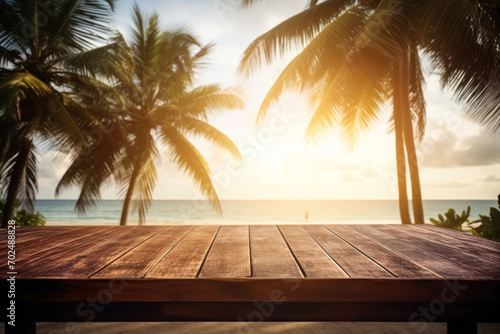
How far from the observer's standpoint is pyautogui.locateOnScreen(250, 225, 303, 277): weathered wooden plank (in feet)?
5.35

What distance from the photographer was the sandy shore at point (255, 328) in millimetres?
3363

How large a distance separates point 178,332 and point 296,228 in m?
1.62

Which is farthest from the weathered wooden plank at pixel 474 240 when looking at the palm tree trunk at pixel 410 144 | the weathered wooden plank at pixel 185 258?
the palm tree trunk at pixel 410 144

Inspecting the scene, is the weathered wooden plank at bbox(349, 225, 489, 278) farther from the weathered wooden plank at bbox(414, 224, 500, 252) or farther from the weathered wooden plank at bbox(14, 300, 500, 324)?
the weathered wooden plank at bbox(414, 224, 500, 252)

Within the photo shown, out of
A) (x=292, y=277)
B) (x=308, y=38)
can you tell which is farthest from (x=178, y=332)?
(x=308, y=38)

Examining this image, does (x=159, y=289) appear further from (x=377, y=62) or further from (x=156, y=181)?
(x=156, y=181)

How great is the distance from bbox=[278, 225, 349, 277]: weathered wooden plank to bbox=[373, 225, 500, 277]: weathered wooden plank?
73 centimetres

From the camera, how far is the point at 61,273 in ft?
5.36

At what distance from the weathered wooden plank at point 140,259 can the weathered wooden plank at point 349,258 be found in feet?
3.37

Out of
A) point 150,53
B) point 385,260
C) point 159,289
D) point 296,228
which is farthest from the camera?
point 150,53

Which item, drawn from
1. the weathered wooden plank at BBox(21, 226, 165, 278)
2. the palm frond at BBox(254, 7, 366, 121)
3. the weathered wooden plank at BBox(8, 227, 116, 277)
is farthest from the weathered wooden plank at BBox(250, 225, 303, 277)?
the palm frond at BBox(254, 7, 366, 121)

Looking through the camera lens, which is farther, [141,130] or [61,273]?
[141,130]

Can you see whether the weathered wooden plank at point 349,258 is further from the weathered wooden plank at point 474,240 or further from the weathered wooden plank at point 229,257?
the weathered wooden plank at point 474,240

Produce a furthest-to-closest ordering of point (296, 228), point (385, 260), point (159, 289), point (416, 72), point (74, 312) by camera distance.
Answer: point (416, 72), point (296, 228), point (385, 260), point (74, 312), point (159, 289)
